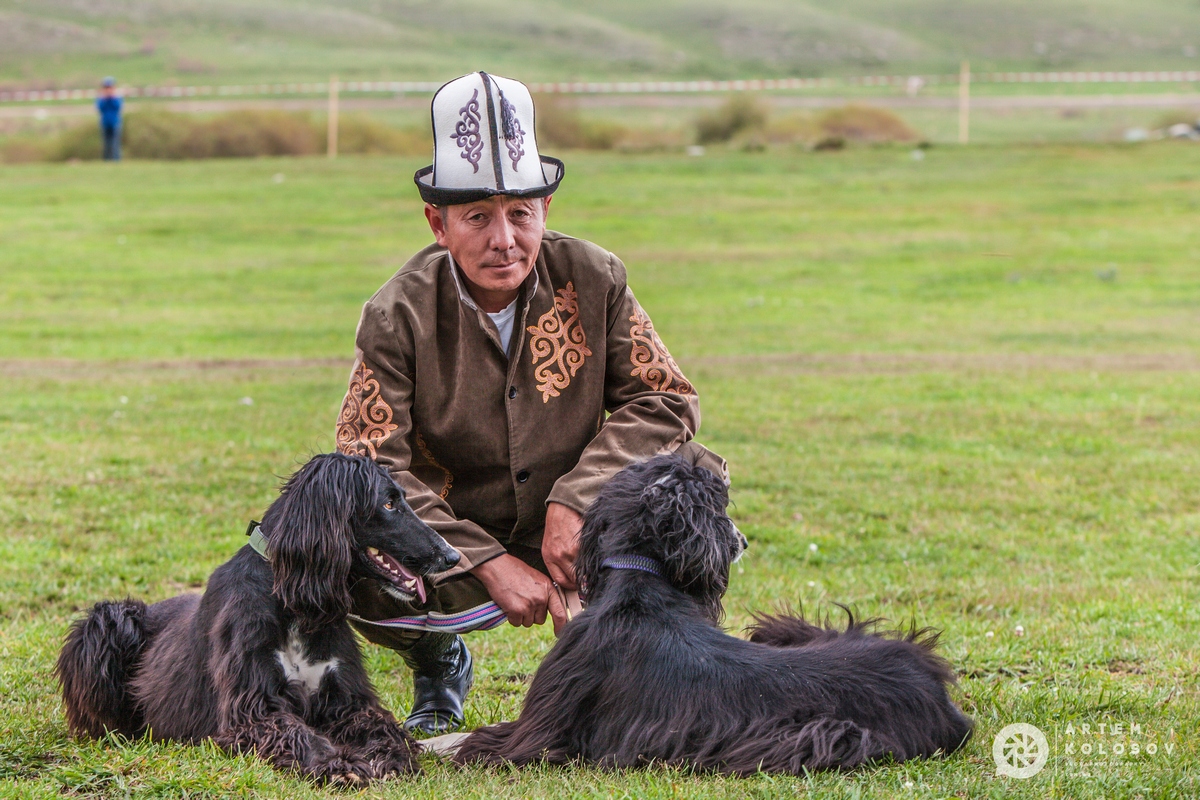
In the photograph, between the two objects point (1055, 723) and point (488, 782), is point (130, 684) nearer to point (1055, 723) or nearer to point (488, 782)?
point (488, 782)

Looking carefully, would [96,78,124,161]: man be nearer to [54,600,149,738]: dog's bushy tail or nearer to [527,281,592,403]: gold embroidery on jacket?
[54,600,149,738]: dog's bushy tail

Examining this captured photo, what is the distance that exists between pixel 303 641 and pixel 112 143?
34.2m

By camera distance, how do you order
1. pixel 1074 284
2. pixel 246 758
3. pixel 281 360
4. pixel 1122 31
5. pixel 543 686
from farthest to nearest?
1. pixel 1122 31
2. pixel 1074 284
3. pixel 281 360
4. pixel 543 686
5. pixel 246 758

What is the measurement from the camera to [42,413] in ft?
38.0

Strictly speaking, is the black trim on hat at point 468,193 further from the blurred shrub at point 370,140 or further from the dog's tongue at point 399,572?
the blurred shrub at point 370,140

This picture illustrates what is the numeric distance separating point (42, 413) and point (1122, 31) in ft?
344

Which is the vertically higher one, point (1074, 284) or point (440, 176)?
point (440, 176)

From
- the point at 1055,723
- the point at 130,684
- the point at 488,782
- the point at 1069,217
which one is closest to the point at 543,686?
the point at 488,782

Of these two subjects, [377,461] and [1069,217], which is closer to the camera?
[377,461]

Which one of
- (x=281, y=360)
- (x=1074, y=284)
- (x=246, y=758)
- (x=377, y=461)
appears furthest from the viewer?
(x=1074, y=284)

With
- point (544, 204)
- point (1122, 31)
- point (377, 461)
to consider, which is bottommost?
point (377, 461)

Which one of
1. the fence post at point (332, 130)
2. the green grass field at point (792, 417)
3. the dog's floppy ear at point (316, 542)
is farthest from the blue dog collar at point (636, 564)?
the fence post at point (332, 130)

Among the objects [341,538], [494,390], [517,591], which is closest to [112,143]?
[494,390]

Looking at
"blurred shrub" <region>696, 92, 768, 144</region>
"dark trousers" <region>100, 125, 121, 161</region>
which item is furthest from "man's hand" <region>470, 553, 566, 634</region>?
"blurred shrub" <region>696, 92, 768, 144</region>
